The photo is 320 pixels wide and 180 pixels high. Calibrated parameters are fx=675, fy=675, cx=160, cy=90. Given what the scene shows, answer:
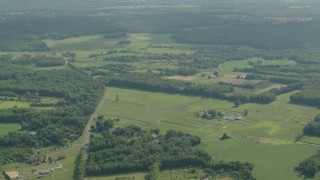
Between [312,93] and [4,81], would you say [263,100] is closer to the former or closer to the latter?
[312,93]

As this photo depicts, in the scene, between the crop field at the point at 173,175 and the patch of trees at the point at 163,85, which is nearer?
the crop field at the point at 173,175

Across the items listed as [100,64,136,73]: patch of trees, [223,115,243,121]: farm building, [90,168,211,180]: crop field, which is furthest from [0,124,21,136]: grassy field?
[100,64,136,73]: patch of trees

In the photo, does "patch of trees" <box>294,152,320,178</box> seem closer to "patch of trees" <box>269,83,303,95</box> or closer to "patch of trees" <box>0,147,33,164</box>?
"patch of trees" <box>0,147,33,164</box>

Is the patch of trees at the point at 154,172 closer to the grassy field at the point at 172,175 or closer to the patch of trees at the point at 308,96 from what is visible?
the grassy field at the point at 172,175

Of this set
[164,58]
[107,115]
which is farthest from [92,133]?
[164,58]

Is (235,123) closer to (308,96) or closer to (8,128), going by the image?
(308,96)

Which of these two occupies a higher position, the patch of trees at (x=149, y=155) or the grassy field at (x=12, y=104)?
the grassy field at (x=12, y=104)

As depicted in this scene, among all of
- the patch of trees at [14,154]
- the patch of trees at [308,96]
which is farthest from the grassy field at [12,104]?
the patch of trees at [308,96]

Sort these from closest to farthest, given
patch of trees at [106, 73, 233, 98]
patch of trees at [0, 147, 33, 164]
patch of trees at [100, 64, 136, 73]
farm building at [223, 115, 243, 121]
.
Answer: patch of trees at [0, 147, 33, 164], farm building at [223, 115, 243, 121], patch of trees at [106, 73, 233, 98], patch of trees at [100, 64, 136, 73]
